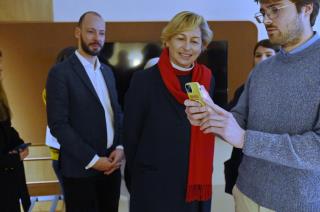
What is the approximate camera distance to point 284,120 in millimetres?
897

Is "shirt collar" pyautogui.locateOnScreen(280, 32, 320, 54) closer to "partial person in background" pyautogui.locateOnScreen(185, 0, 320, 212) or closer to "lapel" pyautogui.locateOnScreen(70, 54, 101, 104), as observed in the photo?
"partial person in background" pyautogui.locateOnScreen(185, 0, 320, 212)

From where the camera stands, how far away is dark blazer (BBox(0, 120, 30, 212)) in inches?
59.3

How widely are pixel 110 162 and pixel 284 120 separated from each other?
99cm

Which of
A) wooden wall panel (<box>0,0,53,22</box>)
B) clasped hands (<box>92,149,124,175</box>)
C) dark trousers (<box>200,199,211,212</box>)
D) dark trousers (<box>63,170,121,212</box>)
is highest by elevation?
wooden wall panel (<box>0,0,53,22</box>)

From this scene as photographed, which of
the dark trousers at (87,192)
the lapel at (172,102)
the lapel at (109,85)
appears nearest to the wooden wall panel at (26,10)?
the lapel at (109,85)

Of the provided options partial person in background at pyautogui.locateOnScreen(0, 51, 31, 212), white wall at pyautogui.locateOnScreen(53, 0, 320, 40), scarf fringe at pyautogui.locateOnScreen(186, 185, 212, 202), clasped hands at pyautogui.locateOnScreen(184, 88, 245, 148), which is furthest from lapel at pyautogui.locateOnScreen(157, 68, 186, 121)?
white wall at pyautogui.locateOnScreen(53, 0, 320, 40)

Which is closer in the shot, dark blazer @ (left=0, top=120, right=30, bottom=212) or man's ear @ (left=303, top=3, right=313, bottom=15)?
man's ear @ (left=303, top=3, right=313, bottom=15)

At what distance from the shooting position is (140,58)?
9.57ft

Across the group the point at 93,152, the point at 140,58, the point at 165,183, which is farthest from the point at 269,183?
the point at 140,58

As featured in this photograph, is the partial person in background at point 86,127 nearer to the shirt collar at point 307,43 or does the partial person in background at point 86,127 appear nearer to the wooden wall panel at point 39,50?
the shirt collar at point 307,43

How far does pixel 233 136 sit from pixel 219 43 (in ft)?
7.21

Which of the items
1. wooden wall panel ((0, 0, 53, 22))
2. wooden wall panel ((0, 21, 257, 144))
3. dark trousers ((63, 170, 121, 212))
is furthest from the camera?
wooden wall panel ((0, 21, 257, 144))

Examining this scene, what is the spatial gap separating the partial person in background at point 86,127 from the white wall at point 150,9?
4.43ft

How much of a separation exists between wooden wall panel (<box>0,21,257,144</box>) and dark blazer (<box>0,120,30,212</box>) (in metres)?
1.42
